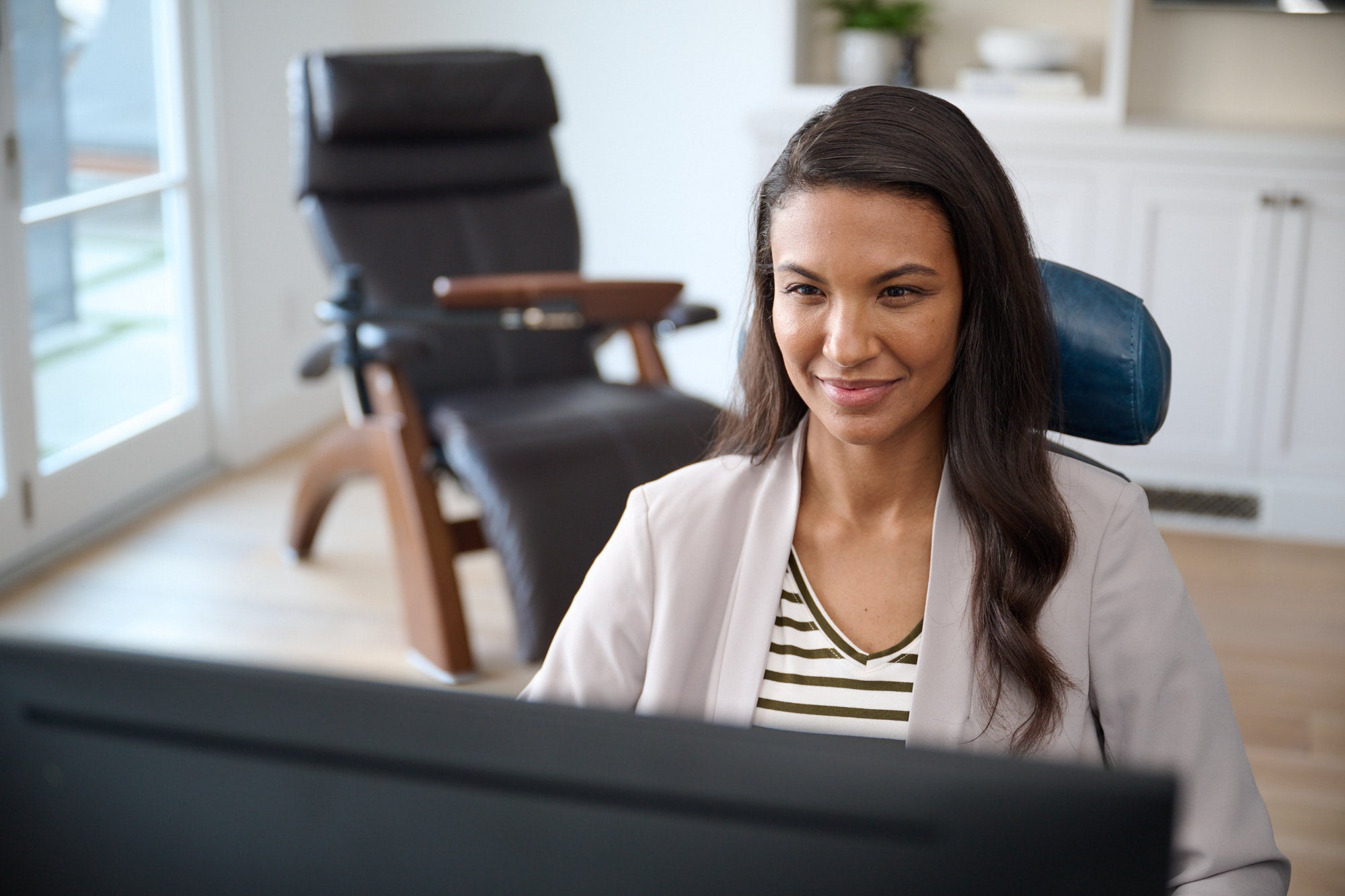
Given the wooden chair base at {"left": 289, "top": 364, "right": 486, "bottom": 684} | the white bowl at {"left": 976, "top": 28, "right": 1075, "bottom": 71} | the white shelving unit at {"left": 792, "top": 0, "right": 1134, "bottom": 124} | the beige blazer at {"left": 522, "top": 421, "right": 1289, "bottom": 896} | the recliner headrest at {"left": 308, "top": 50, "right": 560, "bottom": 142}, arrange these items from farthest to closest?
the white bowl at {"left": 976, "top": 28, "right": 1075, "bottom": 71} → the white shelving unit at {"left": 792, "top": 0, "right": 1134, "bottom": 124} → the recliner headrest at {"left": 308, "top": 50, "right": 560, "bottom": 142} → the wooden chair base at {"left": 289, "top": 364, "right": 486, "bottom": 684} → the beige blazer at {"left": 522, "top": 421, "right": 1289, "bottom": 896}

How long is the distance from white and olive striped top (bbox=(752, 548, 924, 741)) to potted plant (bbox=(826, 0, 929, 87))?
2.78 meters

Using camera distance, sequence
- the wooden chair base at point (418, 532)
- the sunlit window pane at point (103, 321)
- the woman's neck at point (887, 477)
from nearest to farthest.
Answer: the woman's neck at point (887, 477) < the wooden chair base at point (418, 532) < the sunlit window pane at point (103, 321)

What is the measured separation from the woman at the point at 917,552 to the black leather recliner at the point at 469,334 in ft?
3.62

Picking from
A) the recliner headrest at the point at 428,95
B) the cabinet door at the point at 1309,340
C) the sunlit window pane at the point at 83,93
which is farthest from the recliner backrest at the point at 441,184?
the cabinet door at the point at 1309,340

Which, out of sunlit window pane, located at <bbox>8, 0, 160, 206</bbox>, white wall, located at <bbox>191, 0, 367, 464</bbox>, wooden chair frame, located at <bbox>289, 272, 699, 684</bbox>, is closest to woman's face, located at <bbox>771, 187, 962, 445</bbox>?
wooden chair frame, located at <bbox>289, 272, 699, 684</bbox>

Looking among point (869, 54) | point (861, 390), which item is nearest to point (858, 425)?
point (861, 390)

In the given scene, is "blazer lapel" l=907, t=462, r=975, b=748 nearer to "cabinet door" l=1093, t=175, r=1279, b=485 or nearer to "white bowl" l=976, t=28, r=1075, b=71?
"cabinet door" l=1093, t=175, r=1279, b=485

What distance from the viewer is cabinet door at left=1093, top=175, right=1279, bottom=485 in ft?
10.7

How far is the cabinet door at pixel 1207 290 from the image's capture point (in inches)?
128

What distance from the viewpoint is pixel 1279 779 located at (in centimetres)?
229

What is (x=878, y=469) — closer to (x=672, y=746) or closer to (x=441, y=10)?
(x=672, y=746)

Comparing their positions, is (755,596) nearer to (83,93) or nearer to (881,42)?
(83,93)

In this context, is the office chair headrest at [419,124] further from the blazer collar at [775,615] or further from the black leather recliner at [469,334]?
the blazer collar at [775,615]

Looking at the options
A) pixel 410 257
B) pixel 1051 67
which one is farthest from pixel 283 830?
pixel 1051 67
